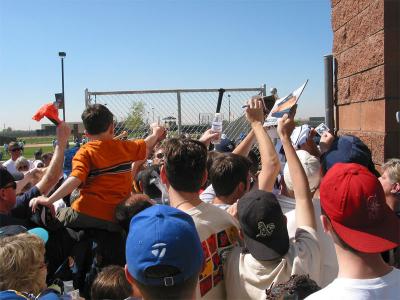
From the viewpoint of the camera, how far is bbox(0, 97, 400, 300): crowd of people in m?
1.36

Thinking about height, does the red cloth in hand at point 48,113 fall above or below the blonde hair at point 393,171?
above

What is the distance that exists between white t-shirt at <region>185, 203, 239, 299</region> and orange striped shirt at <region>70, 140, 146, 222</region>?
1.25 meters

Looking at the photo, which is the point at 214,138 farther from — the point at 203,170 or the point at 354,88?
the point at 354,88

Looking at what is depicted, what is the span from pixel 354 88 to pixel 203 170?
2.45 meters

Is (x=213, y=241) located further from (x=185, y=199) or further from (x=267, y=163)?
(x=267, y=163)

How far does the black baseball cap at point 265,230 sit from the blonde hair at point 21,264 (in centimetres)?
105

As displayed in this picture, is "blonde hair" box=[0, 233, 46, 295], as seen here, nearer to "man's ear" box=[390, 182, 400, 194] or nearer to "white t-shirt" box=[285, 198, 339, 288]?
"white t-shirt" box=[285, 198, 339, 288]

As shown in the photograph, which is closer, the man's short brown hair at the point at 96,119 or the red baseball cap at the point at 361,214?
the red baseball cap at the point at 361,214

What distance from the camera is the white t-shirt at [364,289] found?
1282 mm

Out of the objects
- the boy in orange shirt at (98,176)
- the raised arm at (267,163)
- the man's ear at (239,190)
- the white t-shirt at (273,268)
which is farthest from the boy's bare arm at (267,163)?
the boy in orange shirt at (98,176)

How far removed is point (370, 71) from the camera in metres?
3.58

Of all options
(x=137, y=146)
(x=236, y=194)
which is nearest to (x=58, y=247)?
(x=137, y=146)

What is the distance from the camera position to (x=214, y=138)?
3426 millimetres

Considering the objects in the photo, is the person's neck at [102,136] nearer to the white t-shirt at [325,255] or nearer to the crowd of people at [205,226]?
the crowd of people at [205,226]
